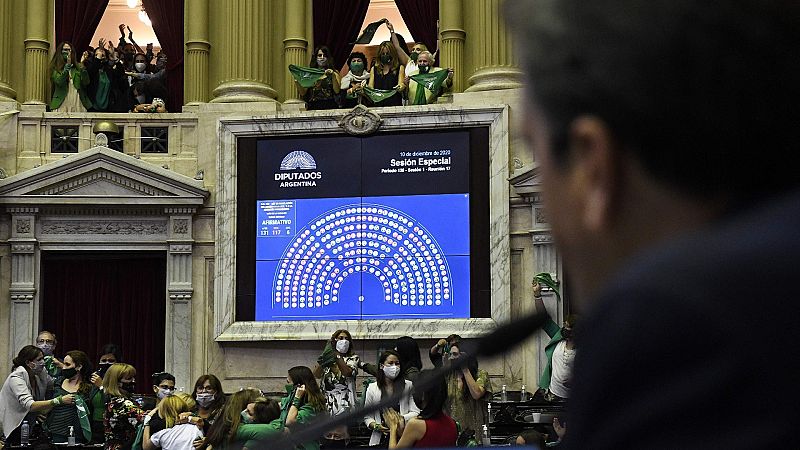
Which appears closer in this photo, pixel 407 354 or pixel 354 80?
pixel 407 354

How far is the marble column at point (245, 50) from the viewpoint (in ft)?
56.4

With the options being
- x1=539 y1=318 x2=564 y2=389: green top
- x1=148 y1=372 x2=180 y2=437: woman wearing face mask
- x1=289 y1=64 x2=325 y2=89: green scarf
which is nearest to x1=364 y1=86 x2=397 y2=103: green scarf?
x1=289 y1=64 x2=325 y2=89: green scarf

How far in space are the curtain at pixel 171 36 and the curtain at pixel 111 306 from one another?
8.27 feet

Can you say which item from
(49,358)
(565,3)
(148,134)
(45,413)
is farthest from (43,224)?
(565,3)

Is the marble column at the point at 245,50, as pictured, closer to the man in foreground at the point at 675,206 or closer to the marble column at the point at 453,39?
the marble column at the point at 453,39

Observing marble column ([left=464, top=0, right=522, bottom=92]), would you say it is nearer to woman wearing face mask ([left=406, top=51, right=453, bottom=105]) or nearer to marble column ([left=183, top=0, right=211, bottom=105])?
woman wearing face mask ([left=406, top=51, right=453, bottom=105])

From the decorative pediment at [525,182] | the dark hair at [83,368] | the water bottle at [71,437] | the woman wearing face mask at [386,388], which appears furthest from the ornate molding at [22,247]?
the woman wearing face mask at [386,388]

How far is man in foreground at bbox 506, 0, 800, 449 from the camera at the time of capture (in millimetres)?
812

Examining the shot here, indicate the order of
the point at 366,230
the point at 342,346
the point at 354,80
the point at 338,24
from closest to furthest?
the point at 342,346 → the point at 366,230 → the point at 354,80 → the point at 338,24

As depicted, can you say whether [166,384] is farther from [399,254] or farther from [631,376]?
[631,376]

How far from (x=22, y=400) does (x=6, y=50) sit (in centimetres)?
781

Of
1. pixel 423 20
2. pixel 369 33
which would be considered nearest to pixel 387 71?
pixel 369 33

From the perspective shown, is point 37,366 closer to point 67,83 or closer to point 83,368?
point 83,368

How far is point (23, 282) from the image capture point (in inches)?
636
